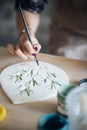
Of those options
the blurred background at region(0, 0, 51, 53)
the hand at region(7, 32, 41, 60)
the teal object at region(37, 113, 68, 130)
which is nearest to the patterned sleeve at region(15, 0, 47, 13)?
the hand at region(7, 32, 41, 60)

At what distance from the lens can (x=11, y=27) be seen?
2.67 meters

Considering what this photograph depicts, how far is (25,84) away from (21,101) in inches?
3.4

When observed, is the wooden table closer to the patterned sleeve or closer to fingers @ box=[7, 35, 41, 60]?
fingers @ box=[7, 35, 41, 60]

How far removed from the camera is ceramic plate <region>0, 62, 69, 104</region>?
2.76 feet

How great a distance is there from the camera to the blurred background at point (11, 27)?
250 centimetres

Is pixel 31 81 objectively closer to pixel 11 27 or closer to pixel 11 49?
pixel 11 49

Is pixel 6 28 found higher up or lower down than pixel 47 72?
lower down

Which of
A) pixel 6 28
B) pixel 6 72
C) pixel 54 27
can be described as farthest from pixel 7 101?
pixel 6 28

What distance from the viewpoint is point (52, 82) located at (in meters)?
0.90

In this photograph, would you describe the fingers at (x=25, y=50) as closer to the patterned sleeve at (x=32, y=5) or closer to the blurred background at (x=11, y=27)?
the patterned sleeve at (x=32, y=5)

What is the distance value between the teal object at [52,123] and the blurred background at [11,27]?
66.5 inches

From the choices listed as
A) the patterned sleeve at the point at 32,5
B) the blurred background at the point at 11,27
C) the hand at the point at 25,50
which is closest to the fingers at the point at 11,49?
the hand at the point at 25,50

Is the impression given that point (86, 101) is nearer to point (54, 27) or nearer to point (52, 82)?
point (52, 82)

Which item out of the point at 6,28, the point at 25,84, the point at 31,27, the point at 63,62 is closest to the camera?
the point at 25,84
